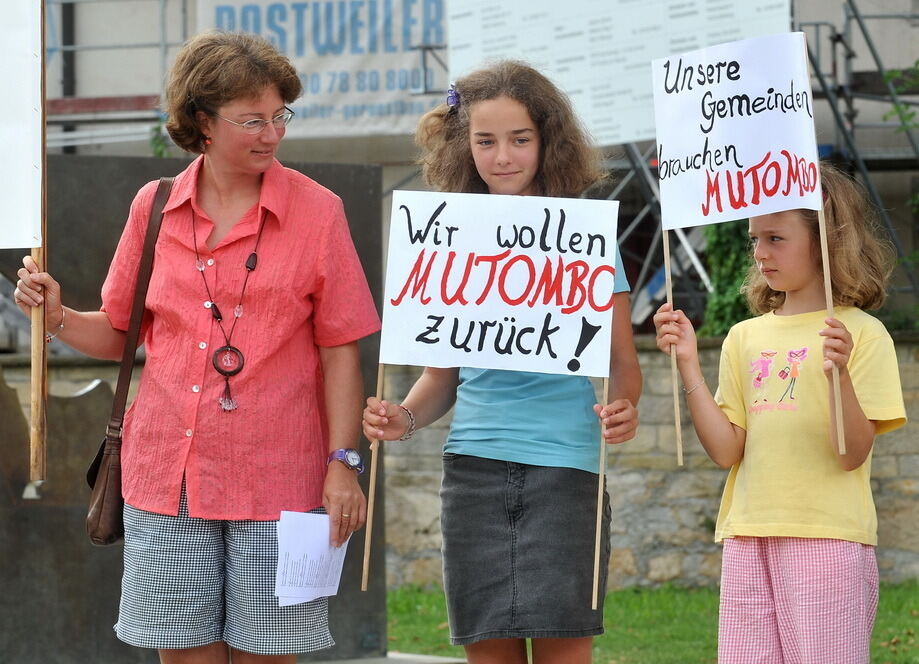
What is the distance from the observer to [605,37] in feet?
30.0

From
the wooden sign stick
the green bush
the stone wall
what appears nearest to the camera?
the wooden sign stick

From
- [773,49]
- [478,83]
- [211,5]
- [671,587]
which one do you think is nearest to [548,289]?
[478,83]

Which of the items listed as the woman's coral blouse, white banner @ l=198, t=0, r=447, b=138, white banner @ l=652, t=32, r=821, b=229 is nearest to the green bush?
white banner @ l=198, t=0, r=447, b=138

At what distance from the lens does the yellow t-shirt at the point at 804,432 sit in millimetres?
3330

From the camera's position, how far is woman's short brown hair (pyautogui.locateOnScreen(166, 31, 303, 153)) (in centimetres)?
328

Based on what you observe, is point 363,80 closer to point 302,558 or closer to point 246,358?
point 246,358

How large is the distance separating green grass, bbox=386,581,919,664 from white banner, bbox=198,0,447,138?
4449 mm

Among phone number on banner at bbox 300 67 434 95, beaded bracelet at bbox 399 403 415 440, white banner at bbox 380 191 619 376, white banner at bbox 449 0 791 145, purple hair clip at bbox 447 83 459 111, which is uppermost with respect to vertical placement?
phone number on banner at bbox 300 67 434 95

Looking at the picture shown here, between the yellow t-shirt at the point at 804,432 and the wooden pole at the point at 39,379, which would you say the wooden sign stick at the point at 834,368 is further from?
the wooden pole at the point at 39,379

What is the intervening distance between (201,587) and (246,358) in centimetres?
55

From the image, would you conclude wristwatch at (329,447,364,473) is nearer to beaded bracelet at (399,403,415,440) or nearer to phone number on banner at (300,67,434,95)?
beaded bracelet at (399,403,415,440)

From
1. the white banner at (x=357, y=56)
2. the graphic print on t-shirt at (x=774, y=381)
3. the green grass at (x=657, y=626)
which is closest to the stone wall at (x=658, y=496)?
the green grass at (x=657, y=626)

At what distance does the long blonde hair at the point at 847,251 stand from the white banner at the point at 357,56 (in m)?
7.90

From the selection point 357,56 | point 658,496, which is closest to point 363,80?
point 357,56
